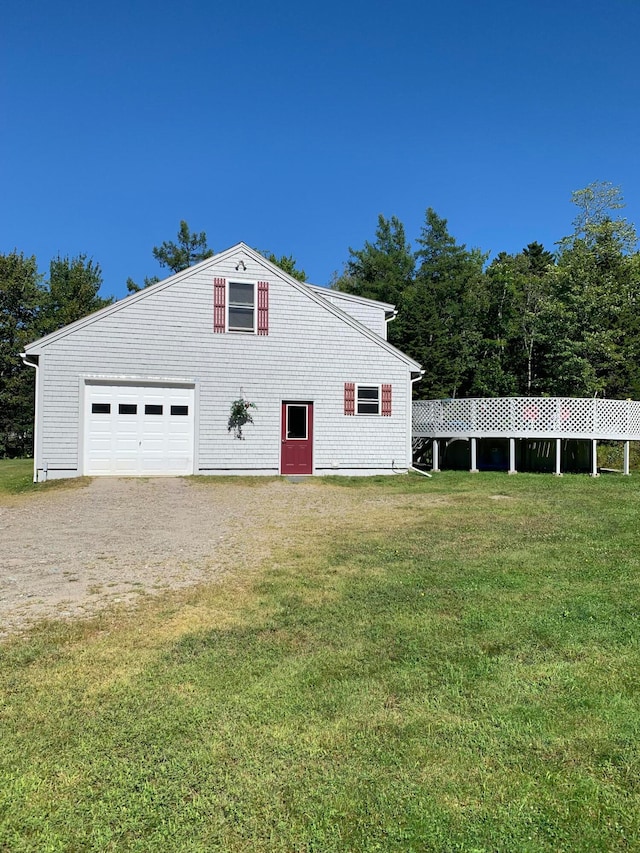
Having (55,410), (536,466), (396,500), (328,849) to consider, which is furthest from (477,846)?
(536,466)

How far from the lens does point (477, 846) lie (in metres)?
1.87

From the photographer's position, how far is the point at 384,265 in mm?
35156

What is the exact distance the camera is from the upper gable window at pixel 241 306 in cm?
1446

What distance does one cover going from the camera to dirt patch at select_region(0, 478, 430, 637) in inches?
185

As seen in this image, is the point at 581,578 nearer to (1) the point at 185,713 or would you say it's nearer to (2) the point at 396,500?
(1) the point at 185,713

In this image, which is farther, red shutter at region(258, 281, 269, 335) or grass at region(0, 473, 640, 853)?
red shutter at region(258, 281, 269, 335)

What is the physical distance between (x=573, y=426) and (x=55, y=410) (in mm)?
14514

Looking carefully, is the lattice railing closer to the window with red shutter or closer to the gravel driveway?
the window with red shutter

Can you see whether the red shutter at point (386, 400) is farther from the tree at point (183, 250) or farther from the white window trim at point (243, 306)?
the tree at point (183, 250)

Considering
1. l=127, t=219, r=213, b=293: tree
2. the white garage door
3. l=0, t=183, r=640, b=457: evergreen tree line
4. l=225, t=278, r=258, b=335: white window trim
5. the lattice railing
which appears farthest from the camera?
l=127, t=219, r=213, b=293: tree

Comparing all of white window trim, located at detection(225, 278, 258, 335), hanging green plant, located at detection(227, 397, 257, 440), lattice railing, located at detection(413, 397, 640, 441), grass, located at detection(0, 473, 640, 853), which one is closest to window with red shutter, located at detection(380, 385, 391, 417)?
lattice railing, located at detection(413, 397, 640, 441)

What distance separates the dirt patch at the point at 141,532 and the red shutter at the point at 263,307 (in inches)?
175

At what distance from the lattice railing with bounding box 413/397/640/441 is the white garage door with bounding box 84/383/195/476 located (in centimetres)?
823

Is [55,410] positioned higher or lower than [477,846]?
higher
